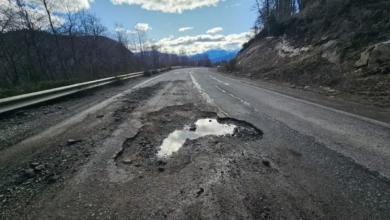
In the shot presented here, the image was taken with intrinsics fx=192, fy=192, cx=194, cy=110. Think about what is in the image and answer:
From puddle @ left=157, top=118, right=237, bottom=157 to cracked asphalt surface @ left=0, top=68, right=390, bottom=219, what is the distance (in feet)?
0.35

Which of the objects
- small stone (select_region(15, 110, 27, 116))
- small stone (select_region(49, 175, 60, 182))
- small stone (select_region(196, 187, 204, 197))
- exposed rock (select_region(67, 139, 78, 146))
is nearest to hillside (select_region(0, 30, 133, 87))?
small stone (select_region(15, 110, 27, 116))


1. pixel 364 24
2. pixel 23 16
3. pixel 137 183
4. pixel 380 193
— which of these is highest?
pixel 23 16

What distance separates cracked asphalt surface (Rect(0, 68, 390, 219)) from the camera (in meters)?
1.54

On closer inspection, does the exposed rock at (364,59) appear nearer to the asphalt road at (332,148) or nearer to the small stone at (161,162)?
the asphalt road at (332,148)

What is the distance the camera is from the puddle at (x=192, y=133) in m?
2.72

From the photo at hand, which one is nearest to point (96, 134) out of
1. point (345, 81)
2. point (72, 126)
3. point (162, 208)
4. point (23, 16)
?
point (72, 126)

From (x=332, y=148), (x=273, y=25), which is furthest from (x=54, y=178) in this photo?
(x=273, y=25)

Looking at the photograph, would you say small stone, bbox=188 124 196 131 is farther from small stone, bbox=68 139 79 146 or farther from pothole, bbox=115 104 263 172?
small stone, bbox=68 139 79 146

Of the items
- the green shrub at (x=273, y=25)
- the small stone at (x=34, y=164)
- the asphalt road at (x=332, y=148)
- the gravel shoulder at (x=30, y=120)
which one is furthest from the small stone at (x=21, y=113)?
the green shrub at (x=273, y=25)

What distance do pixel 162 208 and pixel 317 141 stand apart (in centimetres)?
245

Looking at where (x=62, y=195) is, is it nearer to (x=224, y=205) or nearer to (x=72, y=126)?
(x=224, y=205)

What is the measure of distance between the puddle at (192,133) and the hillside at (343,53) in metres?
4.54

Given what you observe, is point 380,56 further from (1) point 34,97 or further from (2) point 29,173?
(1) point 34,97

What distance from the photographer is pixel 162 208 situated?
1.55 meters
